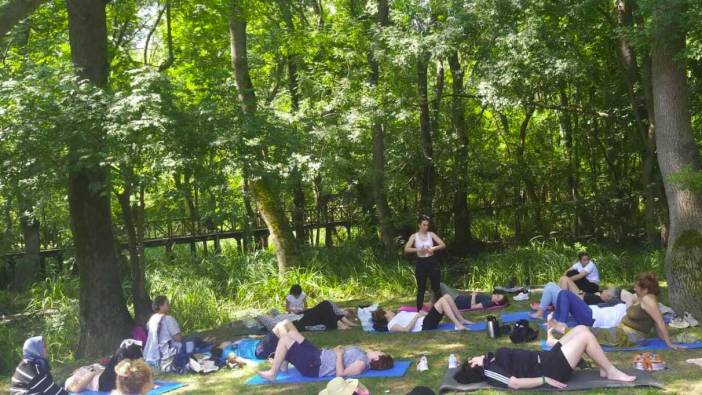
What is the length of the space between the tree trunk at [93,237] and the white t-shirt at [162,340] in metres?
1.95

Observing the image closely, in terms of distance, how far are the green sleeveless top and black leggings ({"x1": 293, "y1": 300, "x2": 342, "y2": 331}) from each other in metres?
4.12

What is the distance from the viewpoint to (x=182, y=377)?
764 cm

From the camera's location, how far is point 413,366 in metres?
7.27

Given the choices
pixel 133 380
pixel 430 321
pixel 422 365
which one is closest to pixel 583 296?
pixel 430 321

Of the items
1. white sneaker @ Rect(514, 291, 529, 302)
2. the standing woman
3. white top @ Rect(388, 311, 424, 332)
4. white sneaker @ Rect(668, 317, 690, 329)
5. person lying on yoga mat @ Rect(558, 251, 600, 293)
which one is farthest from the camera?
white sneaker @ Rect(514, 291, 529, 302)

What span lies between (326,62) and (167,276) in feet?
20.0

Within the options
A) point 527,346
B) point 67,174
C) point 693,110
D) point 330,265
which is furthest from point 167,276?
point 693,110

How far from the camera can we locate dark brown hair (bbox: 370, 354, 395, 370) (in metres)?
7.09

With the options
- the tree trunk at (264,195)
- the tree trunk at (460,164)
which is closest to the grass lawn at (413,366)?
the tree trunk at (264,195)

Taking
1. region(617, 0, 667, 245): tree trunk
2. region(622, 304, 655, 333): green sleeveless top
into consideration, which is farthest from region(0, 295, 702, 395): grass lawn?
region(617, 0, 667, 245): tree trunk

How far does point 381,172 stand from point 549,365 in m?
8.83

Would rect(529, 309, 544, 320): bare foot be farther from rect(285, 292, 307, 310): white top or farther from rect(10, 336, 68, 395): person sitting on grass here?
rect(10, 336, 68, 395): person sitting on grass

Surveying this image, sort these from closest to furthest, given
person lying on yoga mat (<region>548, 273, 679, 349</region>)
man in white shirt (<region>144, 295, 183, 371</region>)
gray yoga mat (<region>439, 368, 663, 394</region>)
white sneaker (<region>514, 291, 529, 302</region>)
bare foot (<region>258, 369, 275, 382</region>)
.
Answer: gray yoga mat (<region>439, 368, 663, 394</region>), bare foot (<region>258, 369, 275, 382</region>), person lying on yoga mat (<region>548, 273, 679, 349</region>), man in white shirt (<region>144, 295, 183, 371</region>), white sneaker (<region>514, 291, 529, 302</region>)

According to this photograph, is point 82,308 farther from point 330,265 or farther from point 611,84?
point 611,84
